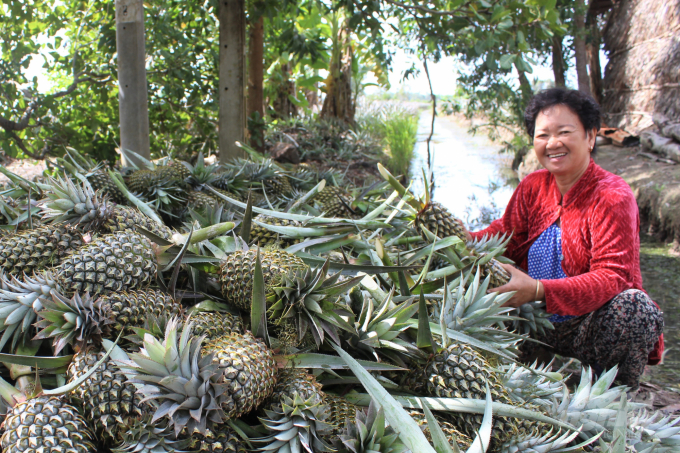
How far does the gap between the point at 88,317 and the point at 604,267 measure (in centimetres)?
220

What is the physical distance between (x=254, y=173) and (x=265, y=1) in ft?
5.90

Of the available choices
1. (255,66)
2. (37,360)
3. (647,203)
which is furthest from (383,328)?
(647,203)

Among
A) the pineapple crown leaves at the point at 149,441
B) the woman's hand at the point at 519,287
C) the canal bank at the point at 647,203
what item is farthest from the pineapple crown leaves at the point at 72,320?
the woman's hand at the point at 519,287

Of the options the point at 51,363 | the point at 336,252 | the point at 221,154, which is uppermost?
the point at 221,154

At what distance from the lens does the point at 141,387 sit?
85cm

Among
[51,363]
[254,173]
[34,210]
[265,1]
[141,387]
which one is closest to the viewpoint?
[141,387]

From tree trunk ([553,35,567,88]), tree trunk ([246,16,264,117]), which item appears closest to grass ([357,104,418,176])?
tree trunk ([553,35,567,88])

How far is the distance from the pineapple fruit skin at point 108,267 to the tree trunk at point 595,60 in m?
10.4

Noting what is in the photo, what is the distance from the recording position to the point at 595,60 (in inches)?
381

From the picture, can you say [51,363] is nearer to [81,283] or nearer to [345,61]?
[81,283]

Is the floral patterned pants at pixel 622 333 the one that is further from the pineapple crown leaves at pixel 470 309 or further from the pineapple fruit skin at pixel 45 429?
the pineapple fruit skin at pixel 45 429

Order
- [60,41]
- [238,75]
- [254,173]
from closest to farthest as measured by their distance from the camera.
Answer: [254,173], [238,75], [60,41]

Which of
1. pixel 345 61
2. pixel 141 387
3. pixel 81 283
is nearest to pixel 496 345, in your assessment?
pixel 141 387

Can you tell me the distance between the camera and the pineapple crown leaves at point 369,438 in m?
0.90
